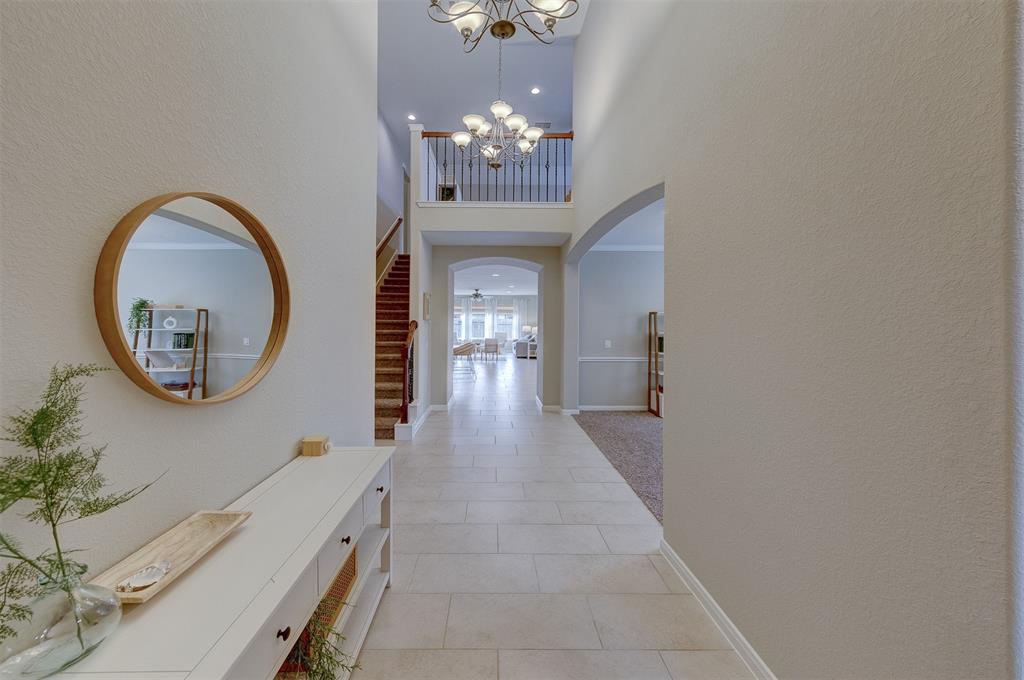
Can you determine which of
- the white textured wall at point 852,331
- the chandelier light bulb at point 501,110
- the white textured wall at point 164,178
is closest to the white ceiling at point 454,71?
the chandelier light bulb at point 501,110

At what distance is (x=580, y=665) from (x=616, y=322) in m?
5.50

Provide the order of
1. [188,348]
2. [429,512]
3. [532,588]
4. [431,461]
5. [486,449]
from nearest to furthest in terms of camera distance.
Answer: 1. [188,348]
2. [532,588]
3. [429,512]
4. [431,461]
5. [486,449]

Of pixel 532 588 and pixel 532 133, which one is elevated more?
pixel 532 133

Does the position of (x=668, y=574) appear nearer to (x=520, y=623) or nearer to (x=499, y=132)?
(x=520, y=623)

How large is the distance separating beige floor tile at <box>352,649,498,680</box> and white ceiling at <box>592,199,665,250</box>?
13.0ft

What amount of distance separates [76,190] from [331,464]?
4.22ft

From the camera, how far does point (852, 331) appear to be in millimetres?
1161

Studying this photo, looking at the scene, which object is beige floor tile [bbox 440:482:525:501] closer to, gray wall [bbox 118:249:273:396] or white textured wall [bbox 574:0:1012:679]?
white textured wall [bbox 574:0:1012:679]

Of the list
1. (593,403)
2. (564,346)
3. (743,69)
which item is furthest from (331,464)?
(593,403)

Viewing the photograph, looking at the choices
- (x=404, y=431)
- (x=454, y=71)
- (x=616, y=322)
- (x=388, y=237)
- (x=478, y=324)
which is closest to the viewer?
(x=404, y=431)

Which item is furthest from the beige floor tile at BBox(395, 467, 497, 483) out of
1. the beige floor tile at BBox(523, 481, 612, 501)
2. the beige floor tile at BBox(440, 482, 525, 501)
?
the beige floor tile at BBox(523, 481, 612, 501)

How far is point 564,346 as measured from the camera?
20.7 ft

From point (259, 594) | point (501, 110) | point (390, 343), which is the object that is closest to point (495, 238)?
point (501, 110)

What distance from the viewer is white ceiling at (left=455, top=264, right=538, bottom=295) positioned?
37.3ft
